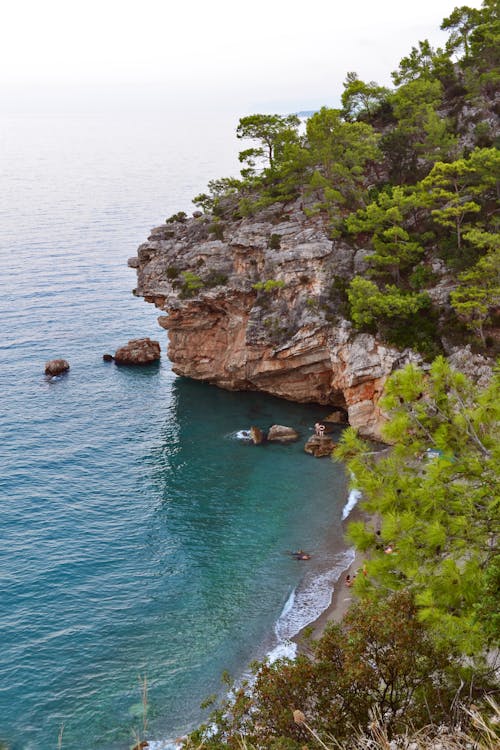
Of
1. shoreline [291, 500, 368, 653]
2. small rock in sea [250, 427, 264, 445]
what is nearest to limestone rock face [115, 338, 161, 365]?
small rock in sea [250, 427, 264, 445]

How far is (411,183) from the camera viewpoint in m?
60.7

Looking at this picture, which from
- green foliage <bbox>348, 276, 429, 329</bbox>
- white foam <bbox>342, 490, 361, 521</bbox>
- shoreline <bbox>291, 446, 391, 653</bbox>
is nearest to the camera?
shoreline <bbox>291, 446, 391, 653</bbox>

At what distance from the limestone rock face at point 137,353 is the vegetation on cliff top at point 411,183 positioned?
16675mm

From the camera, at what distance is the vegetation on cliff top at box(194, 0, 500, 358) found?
1937 inches

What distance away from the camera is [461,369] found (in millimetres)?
46344

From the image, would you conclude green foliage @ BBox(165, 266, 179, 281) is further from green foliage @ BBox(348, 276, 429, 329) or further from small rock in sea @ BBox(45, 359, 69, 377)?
green foliage @ BBox(348, 276, 429, 329)

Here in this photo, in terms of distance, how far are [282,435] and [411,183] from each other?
2746 cm

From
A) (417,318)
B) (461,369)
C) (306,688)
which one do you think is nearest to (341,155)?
(417,318)

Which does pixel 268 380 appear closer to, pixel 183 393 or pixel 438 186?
pixel 183 393

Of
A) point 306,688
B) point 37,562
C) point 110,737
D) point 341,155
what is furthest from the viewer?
point 341,155

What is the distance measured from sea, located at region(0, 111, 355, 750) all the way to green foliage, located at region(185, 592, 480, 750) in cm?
319

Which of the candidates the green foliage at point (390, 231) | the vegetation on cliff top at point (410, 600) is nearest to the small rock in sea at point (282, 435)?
the green foliage at point (390, 231)

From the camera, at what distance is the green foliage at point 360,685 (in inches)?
577

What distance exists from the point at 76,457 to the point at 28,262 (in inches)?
2470
